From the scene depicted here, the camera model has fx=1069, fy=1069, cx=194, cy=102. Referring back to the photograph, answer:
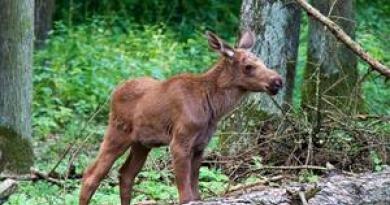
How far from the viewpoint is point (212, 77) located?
9352 mm

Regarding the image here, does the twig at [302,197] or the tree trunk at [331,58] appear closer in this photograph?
the twig at [302,197]

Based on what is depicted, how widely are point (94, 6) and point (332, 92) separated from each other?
1402 centimetres

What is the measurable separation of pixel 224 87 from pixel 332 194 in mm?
1775

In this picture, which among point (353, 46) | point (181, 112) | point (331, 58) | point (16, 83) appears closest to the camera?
point (181, 112)

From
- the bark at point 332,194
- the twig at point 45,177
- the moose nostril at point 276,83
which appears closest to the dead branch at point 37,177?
the twig at point 45,177

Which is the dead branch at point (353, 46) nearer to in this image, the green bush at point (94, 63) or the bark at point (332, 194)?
the bark at point (332, 194)

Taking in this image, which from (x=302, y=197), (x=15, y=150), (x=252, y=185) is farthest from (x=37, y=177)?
(x=302, y=197)

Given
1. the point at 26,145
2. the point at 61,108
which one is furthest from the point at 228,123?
the point at 61,108

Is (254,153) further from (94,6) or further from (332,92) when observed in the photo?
(94,6)

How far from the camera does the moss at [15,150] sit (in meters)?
14.3

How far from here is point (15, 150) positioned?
14312 millimetres

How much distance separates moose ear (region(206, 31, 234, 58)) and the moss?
5738mm

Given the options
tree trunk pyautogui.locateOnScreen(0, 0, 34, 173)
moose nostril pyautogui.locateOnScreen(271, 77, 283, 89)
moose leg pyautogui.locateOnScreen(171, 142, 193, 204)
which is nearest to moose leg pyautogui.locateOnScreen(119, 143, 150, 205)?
moose leg pyautogui.locateOnScreen(171, 142, 193, 204)

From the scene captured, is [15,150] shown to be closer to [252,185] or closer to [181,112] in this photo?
[252,185]
